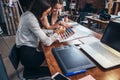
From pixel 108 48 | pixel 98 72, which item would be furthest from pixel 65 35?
pixel 98 72

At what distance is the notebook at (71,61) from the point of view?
808mm

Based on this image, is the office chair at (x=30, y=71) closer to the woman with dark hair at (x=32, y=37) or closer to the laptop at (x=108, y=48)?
the woman with dark hair at (x=32, y=37)

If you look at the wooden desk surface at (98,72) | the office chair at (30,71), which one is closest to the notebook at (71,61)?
the wooden desk surface at (98,72)

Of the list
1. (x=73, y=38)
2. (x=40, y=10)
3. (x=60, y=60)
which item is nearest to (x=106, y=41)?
(x=73, y=38)

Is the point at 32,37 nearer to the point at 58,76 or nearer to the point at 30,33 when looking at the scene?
the point at 30,33

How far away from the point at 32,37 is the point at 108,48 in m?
0.74

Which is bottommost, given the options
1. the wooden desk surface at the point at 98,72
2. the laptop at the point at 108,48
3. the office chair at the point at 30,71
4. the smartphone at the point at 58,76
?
the office chair at the point at 30,71

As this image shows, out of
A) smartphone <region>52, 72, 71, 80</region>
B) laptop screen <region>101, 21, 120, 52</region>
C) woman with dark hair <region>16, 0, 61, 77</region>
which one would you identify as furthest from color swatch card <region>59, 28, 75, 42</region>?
smartphone <region>52, 72, 71, 80</region>

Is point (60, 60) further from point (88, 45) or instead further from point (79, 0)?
point (79, 0)

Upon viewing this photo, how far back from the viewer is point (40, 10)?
123 cm

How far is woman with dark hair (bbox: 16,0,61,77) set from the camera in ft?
3.89

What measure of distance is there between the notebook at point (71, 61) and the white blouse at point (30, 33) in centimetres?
21

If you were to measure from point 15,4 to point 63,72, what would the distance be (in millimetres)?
3134

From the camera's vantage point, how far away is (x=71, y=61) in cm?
89
